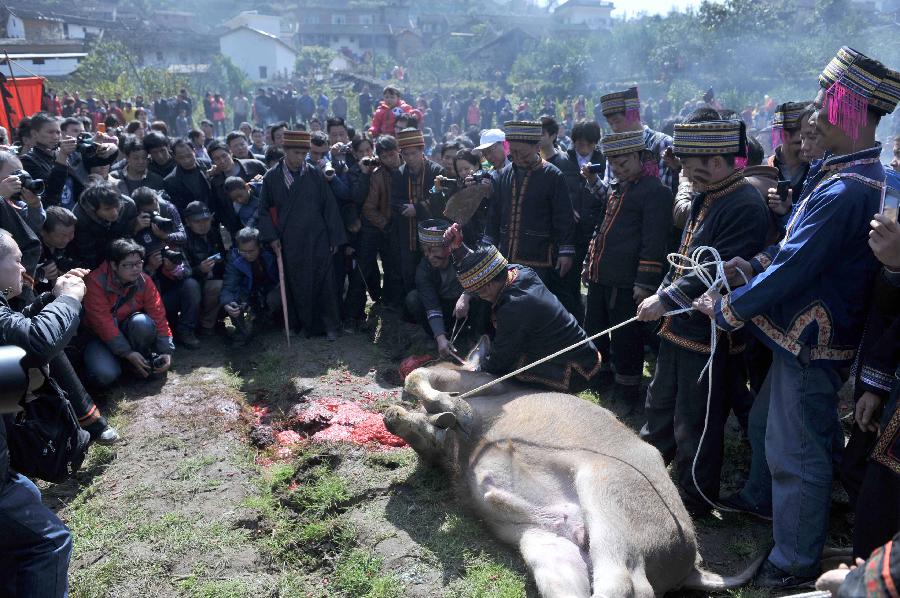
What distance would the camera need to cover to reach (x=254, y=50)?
55719 mm

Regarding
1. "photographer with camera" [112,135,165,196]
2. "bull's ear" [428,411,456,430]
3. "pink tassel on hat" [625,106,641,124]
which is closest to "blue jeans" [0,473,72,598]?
"bull's ear" [428,411,456,430]

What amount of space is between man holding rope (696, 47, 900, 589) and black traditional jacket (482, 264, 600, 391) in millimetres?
1483

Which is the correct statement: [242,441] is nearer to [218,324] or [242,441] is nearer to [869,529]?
[218,324]

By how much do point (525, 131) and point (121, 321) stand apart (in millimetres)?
4413

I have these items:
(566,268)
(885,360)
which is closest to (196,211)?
(566,268)

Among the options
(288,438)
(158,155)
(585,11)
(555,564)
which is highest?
(585,11)

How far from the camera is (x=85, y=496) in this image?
16.2 ft

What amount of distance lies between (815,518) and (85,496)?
479 centimetres

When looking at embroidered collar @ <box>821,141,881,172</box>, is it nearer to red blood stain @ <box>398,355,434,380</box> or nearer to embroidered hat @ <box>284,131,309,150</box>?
red blood stain @ <box>398,355,434,380</box>

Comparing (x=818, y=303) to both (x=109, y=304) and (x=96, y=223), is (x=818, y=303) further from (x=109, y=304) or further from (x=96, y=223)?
(x=96, y=223)

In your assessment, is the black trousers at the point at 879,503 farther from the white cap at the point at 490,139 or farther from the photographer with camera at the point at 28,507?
the white cap at the point at 490,139

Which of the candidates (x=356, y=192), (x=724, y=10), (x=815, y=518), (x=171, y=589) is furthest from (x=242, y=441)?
(x=724, y=10)

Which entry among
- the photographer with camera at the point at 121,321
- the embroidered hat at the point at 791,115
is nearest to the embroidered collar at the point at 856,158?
the embroidered hat at the point at 791,115

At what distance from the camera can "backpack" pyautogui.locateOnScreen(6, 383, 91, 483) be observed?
12.7ft
